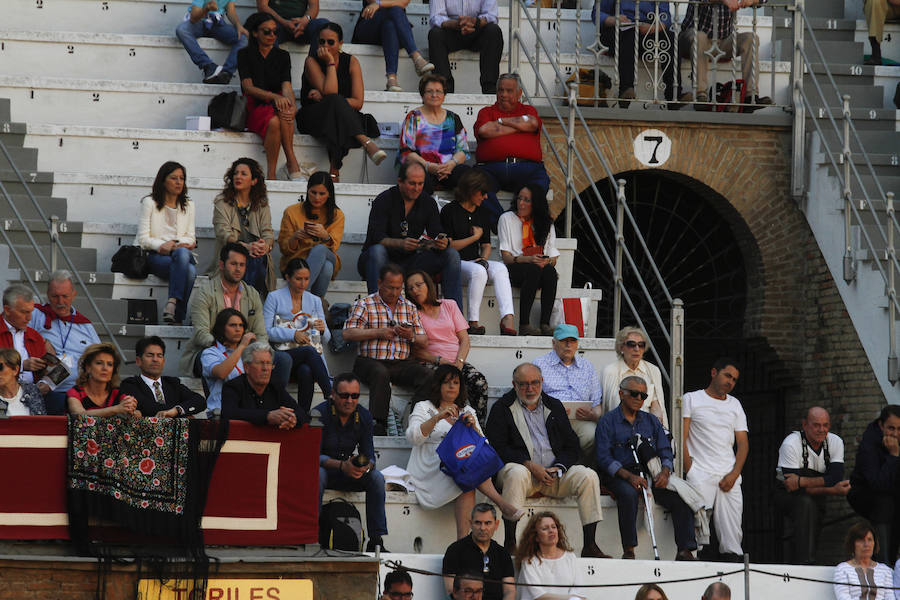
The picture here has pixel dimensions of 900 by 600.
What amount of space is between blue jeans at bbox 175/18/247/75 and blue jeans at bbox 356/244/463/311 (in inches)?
127

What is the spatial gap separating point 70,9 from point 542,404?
7.37m

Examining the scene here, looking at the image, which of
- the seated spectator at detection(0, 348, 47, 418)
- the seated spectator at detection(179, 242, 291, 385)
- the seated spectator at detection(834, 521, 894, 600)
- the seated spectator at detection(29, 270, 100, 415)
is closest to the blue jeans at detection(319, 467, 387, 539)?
the seated spectator at detection(179, 242, 291, 385)

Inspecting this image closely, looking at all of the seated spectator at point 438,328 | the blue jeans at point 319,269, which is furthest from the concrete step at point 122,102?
the seated spectator at point 438,328

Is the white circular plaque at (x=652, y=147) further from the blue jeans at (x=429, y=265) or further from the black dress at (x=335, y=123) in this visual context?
the blue jeans at (x=429, y=265)

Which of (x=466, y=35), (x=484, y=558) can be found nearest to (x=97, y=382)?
(x=484, y=558)

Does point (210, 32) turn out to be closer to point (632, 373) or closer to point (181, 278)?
point (181, 278)

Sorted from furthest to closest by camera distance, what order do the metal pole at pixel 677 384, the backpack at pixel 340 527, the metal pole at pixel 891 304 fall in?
the metal pole at pixel 891 304 < the metal pole at pixel 677 384 < the backpack at pixel 340 527

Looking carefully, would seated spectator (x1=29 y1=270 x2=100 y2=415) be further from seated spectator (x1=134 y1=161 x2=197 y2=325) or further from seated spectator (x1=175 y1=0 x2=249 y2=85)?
seated spectator (x1=175 y1=0 x2=249 y2=85)

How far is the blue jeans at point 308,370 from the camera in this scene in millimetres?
11328

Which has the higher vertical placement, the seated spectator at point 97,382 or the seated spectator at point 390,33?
the seated spectator at point 390,33

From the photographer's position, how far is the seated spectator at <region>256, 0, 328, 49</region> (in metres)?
15.2

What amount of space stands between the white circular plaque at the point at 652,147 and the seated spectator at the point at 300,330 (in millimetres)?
4381

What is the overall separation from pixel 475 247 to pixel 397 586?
4.06 m

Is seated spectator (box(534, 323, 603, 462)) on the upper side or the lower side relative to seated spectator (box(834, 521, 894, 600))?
upper
